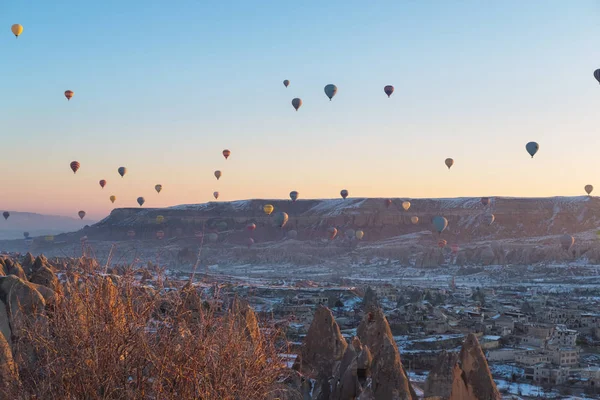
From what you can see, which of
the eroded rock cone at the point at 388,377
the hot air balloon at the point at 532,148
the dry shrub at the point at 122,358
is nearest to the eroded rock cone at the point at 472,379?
the eroded rock cone at the point at 388,377

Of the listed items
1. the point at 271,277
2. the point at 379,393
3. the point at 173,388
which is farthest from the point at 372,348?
the point at 271,277

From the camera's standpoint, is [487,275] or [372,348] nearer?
[372,348]

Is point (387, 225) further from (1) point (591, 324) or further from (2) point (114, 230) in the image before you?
(1) point (591, 324)

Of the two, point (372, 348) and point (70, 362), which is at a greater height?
point (70, 362)

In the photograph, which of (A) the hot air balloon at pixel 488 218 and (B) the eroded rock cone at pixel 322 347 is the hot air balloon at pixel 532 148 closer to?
(B) the eroded rock cone at pixel 322 347

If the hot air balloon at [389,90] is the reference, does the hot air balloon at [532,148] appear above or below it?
below

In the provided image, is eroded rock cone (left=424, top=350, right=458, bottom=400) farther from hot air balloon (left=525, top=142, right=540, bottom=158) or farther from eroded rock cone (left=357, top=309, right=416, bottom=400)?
hot air balloon (left=525, top=142, right=540, bottom=158)
